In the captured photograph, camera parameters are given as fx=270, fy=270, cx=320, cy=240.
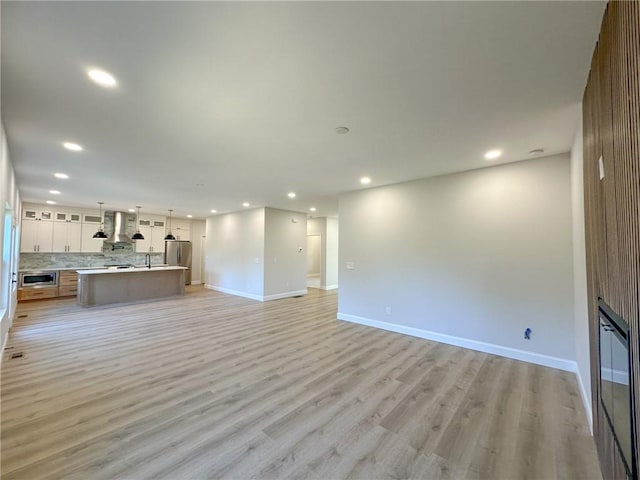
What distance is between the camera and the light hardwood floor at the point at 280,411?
1856 millimetres

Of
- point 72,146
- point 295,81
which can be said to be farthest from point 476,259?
point 72,146

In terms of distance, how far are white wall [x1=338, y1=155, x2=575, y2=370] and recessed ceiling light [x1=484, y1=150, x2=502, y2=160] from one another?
0.43m

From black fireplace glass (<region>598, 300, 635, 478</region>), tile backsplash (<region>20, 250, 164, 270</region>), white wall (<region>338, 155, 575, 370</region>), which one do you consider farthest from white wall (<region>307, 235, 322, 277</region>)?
black fireplace glass (<region>598, 300, 635, 478</region>)

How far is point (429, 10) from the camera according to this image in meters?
1.40

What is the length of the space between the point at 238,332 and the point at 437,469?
3.66 m

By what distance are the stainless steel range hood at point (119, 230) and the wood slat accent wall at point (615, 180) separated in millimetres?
10702

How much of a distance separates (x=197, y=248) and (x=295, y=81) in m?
10.2

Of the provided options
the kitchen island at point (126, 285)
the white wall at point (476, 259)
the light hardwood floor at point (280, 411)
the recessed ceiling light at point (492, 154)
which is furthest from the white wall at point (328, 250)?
the recessed ceiling light at point (492, 154)

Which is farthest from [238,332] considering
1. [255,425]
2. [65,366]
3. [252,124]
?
[252,124]

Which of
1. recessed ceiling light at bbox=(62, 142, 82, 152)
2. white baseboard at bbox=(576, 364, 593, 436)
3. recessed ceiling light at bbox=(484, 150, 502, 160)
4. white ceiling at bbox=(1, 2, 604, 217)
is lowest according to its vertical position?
white baseboard at bbox=(576, 364, 593, 436)

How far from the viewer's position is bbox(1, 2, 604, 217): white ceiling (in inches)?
57.7

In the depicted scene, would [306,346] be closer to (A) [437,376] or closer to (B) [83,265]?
(A) [437,376]

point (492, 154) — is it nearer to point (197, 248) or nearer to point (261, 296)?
point (261, 296)

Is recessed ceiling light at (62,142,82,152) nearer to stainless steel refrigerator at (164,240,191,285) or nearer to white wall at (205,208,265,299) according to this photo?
white wall at (205,208,265,299)
